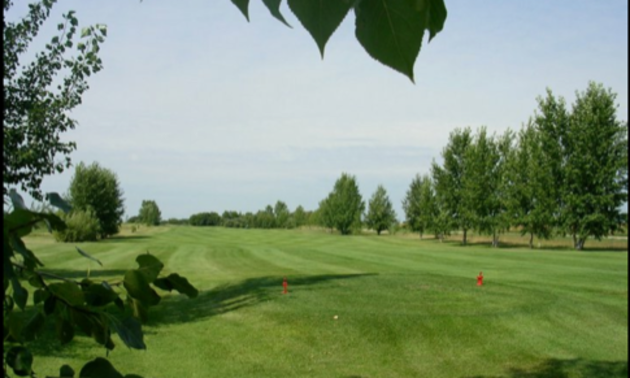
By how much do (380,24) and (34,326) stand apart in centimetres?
86

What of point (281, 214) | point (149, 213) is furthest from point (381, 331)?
point (281, 214)

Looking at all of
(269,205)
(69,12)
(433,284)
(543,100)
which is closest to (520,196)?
(543,100)

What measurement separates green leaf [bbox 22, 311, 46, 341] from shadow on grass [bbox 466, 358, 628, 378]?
5.60 metres

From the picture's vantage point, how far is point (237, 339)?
7059 mm

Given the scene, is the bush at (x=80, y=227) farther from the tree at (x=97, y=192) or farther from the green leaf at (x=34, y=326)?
the green leaf at (x=34, y=326)

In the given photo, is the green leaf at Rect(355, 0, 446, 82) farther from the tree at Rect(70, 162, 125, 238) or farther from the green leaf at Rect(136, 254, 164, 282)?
the tree at Rect(70, 162, 125, 238)

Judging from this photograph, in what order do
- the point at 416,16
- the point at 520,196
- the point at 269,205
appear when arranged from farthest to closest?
the point at 269,205
the point at 520,196
the point at 416,16

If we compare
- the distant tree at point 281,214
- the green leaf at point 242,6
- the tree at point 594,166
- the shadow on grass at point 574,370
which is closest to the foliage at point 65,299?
the green leaf at point 242,6

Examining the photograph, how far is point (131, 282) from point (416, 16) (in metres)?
0.73

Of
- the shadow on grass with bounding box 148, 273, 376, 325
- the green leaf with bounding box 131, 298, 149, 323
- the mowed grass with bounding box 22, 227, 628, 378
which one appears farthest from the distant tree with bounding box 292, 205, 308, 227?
the green leaf with bounding box 131, 298, 149, 323

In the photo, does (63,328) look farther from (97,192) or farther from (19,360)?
(97,192)

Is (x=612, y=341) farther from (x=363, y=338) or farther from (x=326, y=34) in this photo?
(x=326, y=34)

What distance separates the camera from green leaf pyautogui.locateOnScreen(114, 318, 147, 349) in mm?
846

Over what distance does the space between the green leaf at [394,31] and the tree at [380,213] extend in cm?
5120
